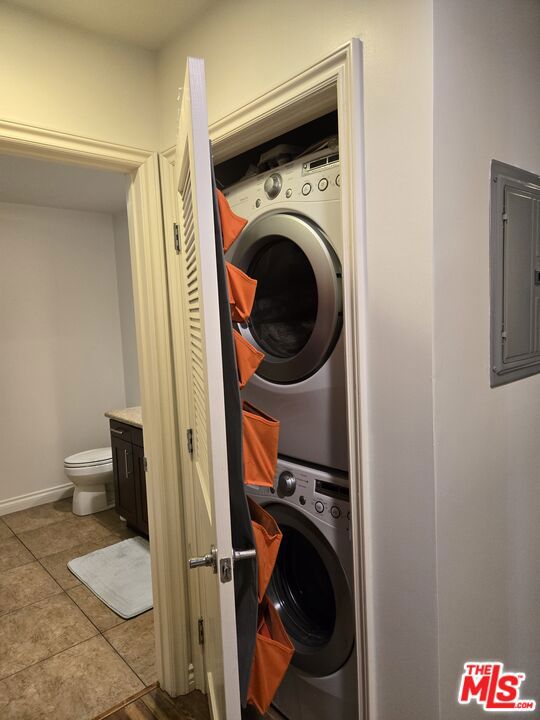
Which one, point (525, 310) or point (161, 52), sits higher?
point (161, 52)

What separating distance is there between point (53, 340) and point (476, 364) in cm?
350

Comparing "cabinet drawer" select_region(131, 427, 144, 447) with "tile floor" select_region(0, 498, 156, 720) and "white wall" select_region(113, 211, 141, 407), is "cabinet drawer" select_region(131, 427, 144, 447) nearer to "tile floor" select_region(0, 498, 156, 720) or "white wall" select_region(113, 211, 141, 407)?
"tile floor" select_region(0, 498, 156, 720)

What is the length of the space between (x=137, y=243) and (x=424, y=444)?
48.1 inches

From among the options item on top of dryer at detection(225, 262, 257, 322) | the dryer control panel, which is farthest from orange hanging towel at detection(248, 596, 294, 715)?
the dryer control panel

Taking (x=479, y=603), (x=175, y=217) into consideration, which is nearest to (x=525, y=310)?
(x=479, y=603)

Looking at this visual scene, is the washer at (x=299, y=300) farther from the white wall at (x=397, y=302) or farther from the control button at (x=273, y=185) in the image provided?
the white wall at (x=397, y=302)

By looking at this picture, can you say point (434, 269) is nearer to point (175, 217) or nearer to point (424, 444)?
point (424, 444)

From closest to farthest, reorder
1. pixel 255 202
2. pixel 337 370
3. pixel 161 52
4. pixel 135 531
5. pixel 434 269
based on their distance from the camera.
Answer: pixel 434 269, pixel 337 370, pixel 255 202, pixel 161 52, pixel 135 531

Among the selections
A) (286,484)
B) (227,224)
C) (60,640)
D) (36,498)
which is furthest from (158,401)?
(36,498)

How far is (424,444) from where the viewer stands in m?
1.06

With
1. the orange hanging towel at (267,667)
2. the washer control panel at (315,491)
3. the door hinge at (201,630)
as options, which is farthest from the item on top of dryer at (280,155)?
the door hinge at (201,630)

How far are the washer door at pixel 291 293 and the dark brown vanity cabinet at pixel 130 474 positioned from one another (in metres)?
1.59

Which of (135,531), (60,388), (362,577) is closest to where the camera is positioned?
(362,577)

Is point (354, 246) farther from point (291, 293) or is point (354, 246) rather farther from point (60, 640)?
point (60, 640)
